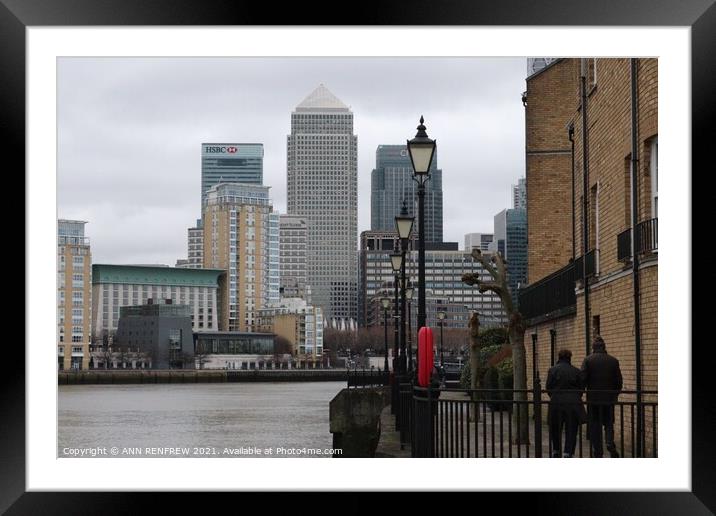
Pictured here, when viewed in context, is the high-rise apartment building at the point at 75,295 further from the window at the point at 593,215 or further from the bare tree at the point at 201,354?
the window at the point at 593,215

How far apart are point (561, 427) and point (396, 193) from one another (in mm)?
152315

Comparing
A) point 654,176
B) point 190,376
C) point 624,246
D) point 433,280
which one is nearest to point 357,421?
point 624,246

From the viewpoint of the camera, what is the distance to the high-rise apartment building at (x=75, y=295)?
157 metres

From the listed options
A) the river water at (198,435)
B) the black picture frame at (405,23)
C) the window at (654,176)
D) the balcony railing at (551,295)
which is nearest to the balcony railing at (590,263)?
the balcony railing at (551,295)

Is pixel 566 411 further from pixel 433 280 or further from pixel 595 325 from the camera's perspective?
pixel 433 280

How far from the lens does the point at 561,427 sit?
1205 cm

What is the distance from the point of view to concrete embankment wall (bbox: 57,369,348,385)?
13875 cm

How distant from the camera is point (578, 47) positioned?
8984mm

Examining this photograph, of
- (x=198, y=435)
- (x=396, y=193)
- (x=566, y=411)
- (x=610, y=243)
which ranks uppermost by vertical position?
(x=396, y=193)

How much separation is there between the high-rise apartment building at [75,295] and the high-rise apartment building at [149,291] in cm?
293

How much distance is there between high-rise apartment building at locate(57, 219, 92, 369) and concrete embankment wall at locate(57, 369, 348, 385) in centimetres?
1409

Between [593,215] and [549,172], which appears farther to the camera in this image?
[549,172]

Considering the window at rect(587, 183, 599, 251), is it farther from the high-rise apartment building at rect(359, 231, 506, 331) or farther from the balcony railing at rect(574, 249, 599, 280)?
the high-rise apartment building at rect(359, 231, 506, 331)

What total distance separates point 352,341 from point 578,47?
161607 millimetres
